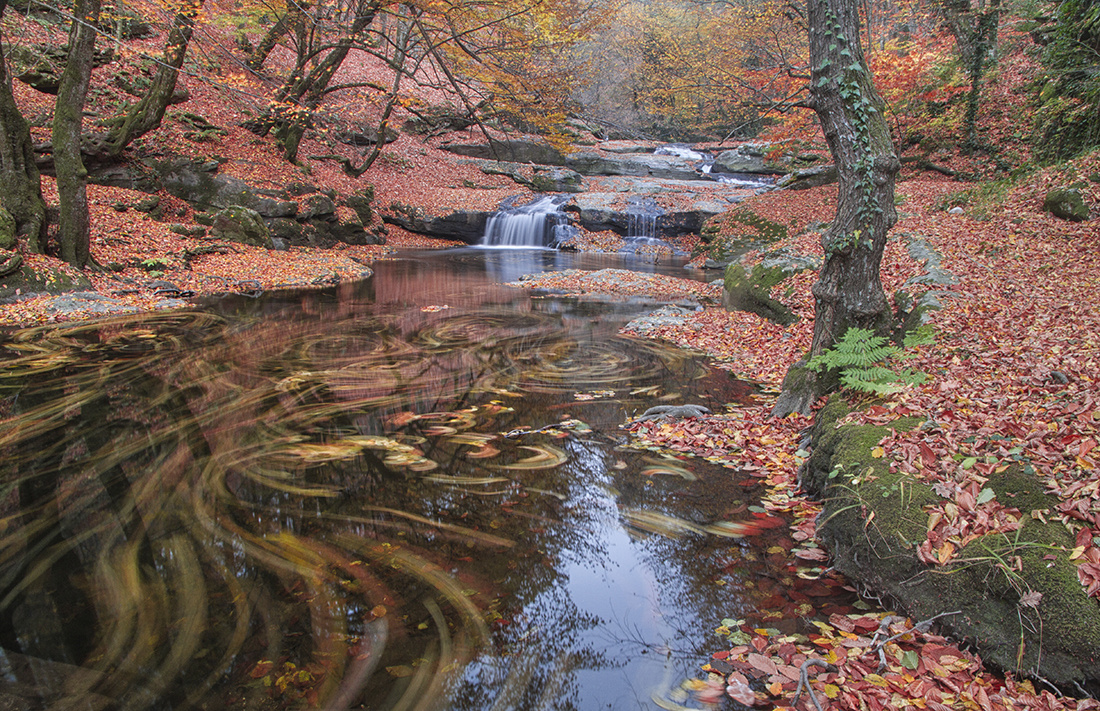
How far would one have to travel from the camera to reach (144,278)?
10.3 metres

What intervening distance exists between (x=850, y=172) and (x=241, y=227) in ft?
43.1

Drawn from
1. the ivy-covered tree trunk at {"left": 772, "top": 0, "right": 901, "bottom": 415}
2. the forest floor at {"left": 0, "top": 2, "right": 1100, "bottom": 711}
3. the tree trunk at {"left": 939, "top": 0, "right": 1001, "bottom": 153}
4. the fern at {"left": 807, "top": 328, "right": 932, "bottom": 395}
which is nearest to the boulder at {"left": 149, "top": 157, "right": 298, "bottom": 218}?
the forest floor at {"left": 0, "top": 2, "right": 1100, "bottom": 711}

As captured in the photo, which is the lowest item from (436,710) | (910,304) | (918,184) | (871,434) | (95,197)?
(436,710)

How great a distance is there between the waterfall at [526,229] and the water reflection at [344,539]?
15.2m

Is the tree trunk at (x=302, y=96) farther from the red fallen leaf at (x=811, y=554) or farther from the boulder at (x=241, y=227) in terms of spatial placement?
the red fallen leaf at (x=811, y=554)

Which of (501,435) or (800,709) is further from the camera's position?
(501,435)

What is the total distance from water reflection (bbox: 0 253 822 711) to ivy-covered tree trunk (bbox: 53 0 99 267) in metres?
4.20

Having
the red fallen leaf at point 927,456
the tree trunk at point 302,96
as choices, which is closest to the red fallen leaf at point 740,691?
the red fallen leaf at point 927,456

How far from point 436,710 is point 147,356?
6106mm

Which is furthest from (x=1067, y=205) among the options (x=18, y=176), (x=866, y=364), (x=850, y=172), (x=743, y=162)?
(x=743, y=162)

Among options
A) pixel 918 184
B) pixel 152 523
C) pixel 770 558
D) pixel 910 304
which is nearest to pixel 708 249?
pixel 918 184

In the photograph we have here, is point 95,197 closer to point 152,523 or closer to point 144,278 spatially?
point 144,278

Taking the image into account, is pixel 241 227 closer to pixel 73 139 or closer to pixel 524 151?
pixel 73 139

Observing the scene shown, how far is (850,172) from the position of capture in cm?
453
